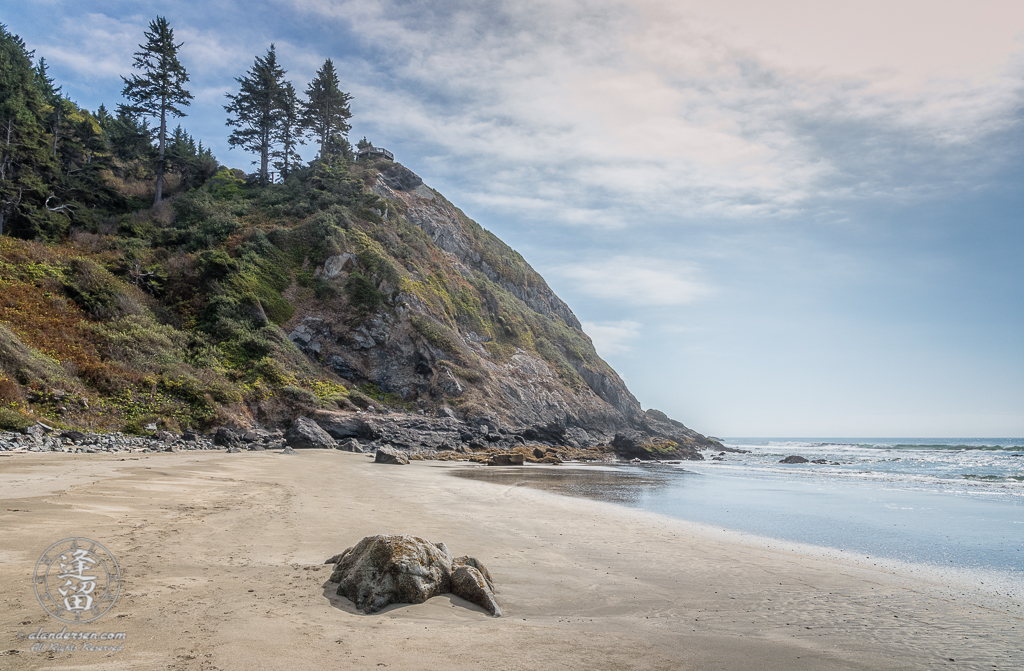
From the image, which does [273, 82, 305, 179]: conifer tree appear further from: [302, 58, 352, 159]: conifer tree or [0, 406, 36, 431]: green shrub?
[0, 406, 36, 431]: green shrub

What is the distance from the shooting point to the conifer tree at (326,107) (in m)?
51.4

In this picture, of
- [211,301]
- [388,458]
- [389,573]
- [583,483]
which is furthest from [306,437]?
[389,573]

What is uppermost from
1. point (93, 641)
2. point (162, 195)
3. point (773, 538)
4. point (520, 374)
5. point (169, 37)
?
point (169, 37)

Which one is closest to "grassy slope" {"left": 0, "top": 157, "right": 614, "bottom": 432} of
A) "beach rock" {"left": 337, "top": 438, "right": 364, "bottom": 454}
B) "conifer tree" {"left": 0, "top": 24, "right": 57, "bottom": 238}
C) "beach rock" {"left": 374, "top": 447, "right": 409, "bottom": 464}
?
"conifer tree" {"left": 0, "top": 24, "right": 57, "bottom": 238}

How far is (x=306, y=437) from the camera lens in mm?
22156

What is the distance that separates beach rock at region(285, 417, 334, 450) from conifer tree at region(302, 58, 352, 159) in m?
38.0

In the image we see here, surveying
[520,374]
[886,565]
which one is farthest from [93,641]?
[520,374]

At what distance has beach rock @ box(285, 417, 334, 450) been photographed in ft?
71.9

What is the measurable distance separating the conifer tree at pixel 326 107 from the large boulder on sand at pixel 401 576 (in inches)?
2130

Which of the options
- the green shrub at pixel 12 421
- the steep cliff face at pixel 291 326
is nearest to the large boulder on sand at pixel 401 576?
the green shrub at pixel 12 421

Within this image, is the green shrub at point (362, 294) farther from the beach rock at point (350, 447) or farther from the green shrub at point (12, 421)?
the green shrub at point (12, 421)

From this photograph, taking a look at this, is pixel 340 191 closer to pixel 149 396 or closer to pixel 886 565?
pixel 149 396

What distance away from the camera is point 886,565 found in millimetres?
7992

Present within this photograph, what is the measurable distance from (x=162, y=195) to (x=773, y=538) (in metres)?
49.9
